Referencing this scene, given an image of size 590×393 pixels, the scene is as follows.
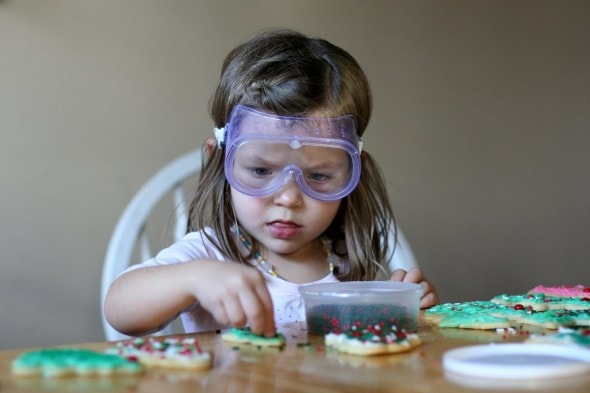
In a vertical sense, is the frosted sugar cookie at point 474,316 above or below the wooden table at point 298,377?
above

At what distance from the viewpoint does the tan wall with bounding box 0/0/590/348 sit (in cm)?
198

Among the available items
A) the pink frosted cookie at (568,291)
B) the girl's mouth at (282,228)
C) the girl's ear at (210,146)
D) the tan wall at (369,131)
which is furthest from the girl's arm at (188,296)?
the tan wall at (369,131)

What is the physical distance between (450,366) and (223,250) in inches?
33.6

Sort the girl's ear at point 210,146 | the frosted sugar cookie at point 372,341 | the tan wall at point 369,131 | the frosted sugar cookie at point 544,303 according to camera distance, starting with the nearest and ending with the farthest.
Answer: the frosted sugar cookie at point 372,341 → the frosted sugar cookie at point 544,303 → the girl's ear at point 210,146 → the tan wall at point 369,131

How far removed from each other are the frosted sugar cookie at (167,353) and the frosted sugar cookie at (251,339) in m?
0.06

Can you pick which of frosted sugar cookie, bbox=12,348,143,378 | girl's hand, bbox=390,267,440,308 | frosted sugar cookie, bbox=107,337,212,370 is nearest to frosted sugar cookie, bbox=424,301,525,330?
girl's hand, bbox=390,267,440,308

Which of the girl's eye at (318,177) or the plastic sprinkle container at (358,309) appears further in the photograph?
the girl's eye at (318,177)

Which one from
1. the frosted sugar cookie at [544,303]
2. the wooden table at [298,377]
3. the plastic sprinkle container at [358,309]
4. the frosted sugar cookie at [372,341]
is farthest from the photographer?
the frosted sugar cookie at [544,303]

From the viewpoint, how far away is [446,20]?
9.57ft

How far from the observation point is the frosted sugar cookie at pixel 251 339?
2.95 ft

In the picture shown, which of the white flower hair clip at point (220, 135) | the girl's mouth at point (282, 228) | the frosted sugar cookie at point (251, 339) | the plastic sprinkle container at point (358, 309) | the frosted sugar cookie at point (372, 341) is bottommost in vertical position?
the frosted sugar cookie at point (372, 341)

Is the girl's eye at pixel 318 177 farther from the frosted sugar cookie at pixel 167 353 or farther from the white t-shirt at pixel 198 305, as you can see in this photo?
the frosted sugar cookie at pixel 167 353

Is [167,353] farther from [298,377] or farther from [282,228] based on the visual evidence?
[282,228]

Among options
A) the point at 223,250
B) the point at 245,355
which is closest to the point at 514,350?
the point at 245,355
